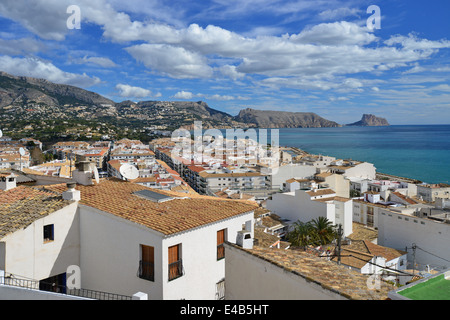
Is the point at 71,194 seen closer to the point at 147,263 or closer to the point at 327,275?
the point at 147,263

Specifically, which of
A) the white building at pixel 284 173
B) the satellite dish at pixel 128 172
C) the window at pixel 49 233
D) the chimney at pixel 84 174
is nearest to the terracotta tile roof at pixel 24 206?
the window at pixel 49 233

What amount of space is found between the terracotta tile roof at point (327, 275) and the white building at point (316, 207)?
19.9 metres

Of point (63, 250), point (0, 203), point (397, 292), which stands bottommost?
point (63, 250)

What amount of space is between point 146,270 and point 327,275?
135 inches

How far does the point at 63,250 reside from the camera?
7344 mm

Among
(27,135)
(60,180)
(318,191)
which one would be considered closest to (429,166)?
(318,191)

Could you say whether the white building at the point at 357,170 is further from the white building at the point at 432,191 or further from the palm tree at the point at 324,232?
the palm tree at the point at 324,232

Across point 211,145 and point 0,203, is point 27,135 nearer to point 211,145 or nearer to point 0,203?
point 211,145

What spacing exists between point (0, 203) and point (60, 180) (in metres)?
2.49

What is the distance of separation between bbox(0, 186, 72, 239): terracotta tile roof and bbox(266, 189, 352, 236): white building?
68.6 ft

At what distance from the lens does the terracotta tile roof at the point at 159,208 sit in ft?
21.9

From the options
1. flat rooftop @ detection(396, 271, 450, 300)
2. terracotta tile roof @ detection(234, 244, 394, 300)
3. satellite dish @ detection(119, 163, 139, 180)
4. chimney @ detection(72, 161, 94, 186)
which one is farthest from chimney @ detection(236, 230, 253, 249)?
satellite dish @ detection(119, 163, 139, 180)

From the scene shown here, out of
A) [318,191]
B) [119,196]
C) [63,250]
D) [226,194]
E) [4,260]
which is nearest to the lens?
[4,260]

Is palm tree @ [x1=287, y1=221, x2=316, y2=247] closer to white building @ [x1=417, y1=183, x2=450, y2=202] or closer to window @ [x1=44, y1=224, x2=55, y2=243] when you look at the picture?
window @ [x1=44, y1=224, x2=55, y2=243]
